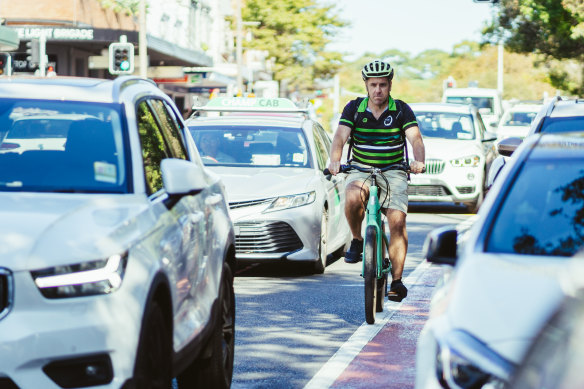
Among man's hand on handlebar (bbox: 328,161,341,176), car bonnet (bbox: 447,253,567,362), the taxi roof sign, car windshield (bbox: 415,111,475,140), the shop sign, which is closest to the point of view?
car bonnet (bbox: 447,253,567,362)

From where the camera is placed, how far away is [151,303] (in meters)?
4.81

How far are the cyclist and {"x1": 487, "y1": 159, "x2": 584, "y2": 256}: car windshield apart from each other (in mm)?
4077

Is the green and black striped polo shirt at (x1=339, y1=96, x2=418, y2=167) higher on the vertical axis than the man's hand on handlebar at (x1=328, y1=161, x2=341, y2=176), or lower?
higher

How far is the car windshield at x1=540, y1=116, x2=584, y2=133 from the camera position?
9.70 m

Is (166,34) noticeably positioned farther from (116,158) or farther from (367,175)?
(116,158)

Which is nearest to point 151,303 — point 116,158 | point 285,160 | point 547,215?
point 116,158

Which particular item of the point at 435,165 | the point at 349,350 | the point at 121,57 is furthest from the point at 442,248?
the point at 121,57

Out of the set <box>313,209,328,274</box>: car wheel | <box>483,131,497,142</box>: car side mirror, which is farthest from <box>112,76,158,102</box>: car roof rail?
<box>483,131,497,142</box>: car side mirror

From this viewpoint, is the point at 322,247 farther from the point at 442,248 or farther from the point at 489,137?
the point at 489,137

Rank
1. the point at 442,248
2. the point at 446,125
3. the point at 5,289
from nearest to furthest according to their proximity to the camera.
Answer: the point at 5,289 → the point at 442,248 → the point at 446,125

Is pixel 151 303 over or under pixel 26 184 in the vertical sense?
under

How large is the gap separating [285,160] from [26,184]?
24.5ft

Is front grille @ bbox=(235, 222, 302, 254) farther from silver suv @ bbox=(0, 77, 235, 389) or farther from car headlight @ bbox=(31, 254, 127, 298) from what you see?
car headlight @ bbox=(31, 254, 127, 298)

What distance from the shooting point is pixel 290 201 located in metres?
11.9
